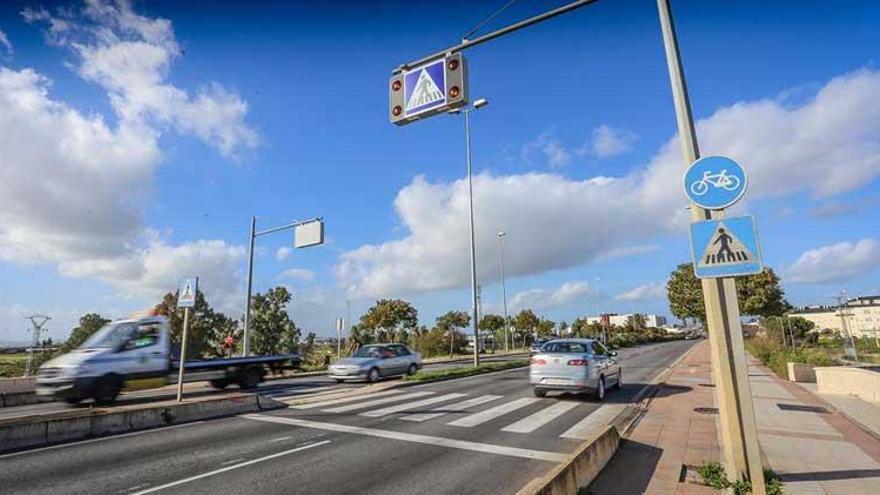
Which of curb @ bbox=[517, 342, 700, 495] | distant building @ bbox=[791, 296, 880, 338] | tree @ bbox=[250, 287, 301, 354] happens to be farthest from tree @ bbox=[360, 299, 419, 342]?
distant building @ bbox=[791, 296, 880, 338]

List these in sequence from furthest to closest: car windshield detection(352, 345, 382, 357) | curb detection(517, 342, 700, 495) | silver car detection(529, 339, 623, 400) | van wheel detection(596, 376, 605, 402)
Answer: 1. car windshield detection(352, 345, 382, 357)
2. van wheel detection(596, 376, 605, 402)
3. silver car detection(529, 339, 623, 400)
4. curb detection(517, 342, 700, 495)

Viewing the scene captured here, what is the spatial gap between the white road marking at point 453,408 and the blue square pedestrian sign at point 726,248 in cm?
652

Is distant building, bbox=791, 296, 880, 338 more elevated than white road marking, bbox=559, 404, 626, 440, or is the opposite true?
distant building, bbox=791, 296, 880, 338

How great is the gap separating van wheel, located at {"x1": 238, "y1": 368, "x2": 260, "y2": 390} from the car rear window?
981 cm

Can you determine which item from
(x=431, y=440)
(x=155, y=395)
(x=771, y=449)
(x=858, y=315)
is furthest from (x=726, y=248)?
(x=858, y=315)

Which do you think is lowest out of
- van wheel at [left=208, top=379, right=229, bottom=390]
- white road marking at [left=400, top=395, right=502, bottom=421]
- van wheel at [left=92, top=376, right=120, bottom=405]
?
white road marking at [left=400, top=395, right=502, bottom=421]

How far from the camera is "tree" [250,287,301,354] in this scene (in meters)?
34.6

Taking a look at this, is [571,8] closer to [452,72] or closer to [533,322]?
[452,72]

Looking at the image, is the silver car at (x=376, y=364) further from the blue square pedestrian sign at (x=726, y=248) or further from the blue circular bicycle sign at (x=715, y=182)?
the blue circular bicycle sign at (x=715, y=182)

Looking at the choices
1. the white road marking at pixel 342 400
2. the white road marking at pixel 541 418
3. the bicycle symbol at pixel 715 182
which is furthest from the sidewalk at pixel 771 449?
the white road marking at pixel 342 400

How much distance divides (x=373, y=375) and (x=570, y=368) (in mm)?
8408

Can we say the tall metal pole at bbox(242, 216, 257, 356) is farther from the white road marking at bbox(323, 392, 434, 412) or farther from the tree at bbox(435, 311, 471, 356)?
the tree at bbox(435, 311, 471, 356)

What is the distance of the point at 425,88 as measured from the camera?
6.76m

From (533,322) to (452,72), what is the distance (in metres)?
62.5
